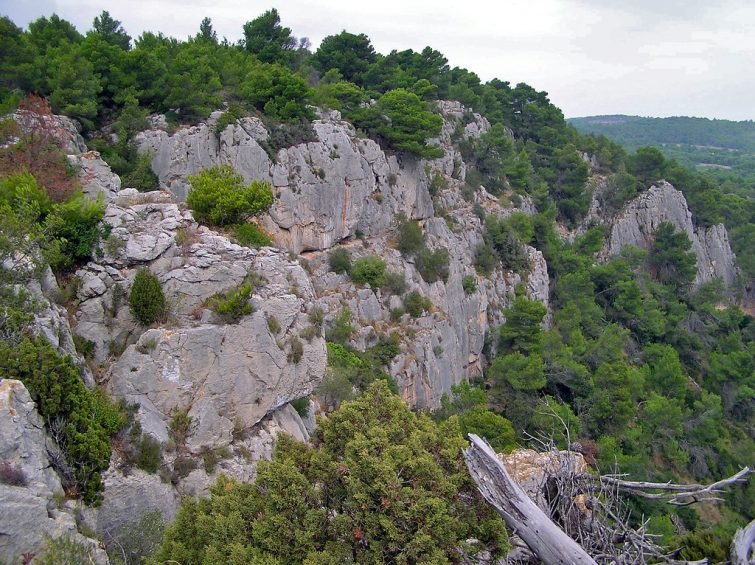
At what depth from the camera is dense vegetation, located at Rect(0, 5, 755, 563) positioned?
659 centimetres

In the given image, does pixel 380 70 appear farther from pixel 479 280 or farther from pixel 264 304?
pixel 264 304

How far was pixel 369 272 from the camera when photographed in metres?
25.0

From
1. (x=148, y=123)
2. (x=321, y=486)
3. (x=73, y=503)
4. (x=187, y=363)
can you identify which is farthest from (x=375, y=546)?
(x=148, y=123)

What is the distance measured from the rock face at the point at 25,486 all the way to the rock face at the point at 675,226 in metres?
44.9

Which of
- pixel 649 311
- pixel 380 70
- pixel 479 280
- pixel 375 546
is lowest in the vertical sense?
pixel 649 311

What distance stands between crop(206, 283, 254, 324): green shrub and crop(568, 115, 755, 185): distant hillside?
438ft

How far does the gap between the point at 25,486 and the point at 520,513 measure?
585 centimetres

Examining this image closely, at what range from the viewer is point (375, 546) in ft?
20.1

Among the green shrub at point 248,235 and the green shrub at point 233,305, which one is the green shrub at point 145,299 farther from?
the green shrub at point 248,235

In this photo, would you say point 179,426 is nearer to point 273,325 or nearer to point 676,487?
point 273,325

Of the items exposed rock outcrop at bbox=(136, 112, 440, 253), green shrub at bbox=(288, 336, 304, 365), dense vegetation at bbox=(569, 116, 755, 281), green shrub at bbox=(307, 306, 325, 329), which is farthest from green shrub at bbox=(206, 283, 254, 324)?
dense vegetation at bbox=(569, 116, 755, 281)

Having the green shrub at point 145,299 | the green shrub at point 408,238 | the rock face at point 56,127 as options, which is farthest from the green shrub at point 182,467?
the green shrub at point 408,238

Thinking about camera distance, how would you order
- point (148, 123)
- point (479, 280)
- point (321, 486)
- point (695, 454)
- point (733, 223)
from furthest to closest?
1. point (733, 223)
2. point (479, 280)
3. point (695, 454)
4. point (148, 123)
5. point (321, 486)

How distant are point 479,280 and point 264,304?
863 inches
